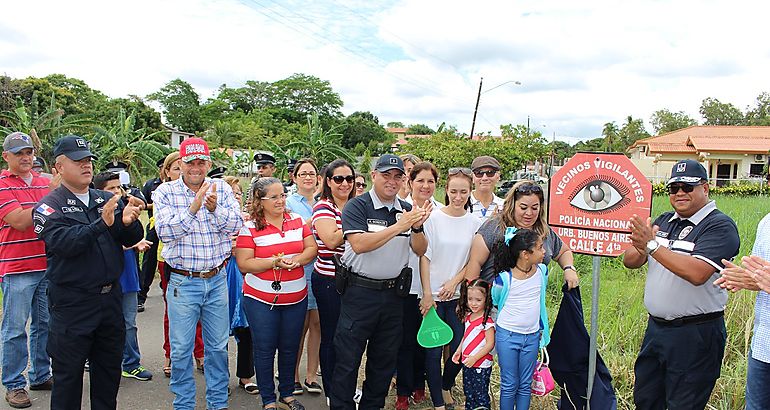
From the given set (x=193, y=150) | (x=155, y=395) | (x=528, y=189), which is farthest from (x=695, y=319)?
(x=155, y=395)

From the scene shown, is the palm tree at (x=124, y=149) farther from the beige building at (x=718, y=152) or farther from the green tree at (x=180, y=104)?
the green tree at (x=180, y=104)

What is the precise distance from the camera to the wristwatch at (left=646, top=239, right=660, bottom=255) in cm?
289

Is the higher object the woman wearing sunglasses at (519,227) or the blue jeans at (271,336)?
the woman wearing sunglasses at (519,227)

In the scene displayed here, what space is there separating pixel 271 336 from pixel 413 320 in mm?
1146

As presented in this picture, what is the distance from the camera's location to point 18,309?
4.18 metres

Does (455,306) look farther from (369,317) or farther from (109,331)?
(109,331)

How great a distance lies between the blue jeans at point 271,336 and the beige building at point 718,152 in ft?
109

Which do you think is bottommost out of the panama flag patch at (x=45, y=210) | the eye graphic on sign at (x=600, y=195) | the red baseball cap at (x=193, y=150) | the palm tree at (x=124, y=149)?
the panama flag patch at (x=45, y=210)

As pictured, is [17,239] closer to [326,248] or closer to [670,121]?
[326,248]

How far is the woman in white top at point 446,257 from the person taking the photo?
4.00m

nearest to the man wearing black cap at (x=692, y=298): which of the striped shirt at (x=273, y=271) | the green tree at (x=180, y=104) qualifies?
the striped shirt at (x=273, y=271)

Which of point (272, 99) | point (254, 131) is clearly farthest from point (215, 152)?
point (272, 99)

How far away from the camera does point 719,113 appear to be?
59.1 m

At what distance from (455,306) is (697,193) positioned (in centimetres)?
186
